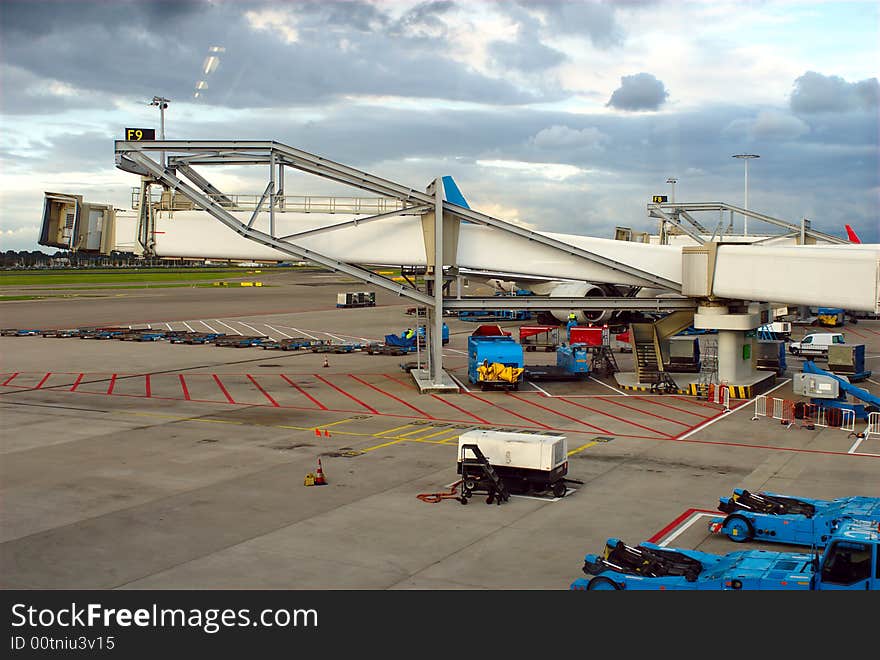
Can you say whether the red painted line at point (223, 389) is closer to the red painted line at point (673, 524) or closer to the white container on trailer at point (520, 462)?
the white container on trailer at point (520, 462)

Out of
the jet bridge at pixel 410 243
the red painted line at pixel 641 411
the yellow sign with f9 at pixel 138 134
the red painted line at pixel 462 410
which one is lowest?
the red painted line at pixel 462 410

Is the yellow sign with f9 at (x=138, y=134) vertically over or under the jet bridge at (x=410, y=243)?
over

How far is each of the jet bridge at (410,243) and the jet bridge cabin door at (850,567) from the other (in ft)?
93.8

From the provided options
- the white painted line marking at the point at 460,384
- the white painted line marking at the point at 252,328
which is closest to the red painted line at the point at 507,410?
the white painted line marking at the point at 460,384

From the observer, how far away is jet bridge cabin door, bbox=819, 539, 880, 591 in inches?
642

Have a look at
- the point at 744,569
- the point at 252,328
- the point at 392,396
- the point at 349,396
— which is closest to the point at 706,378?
Result: the point at 392,396

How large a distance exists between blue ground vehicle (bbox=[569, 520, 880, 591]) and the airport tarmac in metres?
1.69

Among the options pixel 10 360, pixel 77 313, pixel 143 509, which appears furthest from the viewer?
pixel 77 313

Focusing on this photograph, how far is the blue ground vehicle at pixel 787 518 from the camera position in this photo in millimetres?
20828

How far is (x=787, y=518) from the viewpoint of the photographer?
70.1ft

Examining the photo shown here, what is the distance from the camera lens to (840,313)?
88.4 meters

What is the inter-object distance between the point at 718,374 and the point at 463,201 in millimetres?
24719
